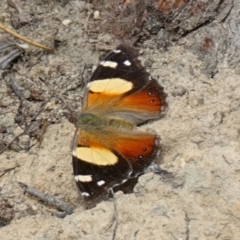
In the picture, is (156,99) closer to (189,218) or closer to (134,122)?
(134,122)

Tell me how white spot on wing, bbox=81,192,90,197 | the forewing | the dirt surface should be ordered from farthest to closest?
1. the forewing
2. white spot on wing, bbox=81,192,90,197
3. the dirt surface

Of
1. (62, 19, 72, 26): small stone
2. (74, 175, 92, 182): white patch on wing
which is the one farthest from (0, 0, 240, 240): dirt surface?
(74, 175, 92, 182): white patch on wing

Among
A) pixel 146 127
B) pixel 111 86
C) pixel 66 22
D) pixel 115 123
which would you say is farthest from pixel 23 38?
pixel 146 127

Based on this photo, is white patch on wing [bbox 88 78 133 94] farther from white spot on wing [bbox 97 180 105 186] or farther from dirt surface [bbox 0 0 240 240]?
white spot on wing [bbox 97 180 105 186]

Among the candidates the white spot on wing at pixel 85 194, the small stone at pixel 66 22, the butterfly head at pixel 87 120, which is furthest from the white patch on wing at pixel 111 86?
the white spot on wing at pixel 85 194

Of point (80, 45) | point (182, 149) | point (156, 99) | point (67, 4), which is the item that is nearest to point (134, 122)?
point (156, 99)

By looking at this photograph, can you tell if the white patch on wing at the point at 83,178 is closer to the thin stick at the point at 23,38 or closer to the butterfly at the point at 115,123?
the butterfly at the point at 115,123

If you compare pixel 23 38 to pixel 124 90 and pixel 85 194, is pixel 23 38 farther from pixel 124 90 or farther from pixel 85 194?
pixel 85 194
